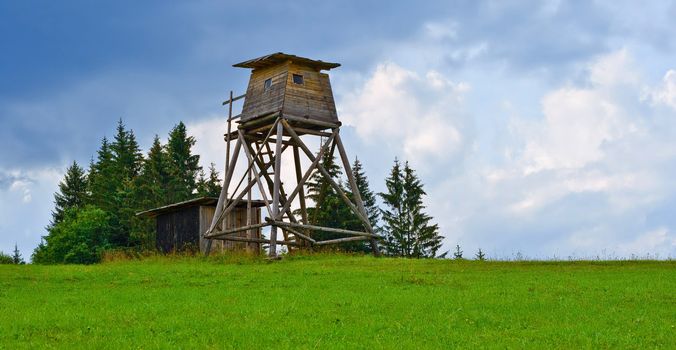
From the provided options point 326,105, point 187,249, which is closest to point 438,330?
point 326,105

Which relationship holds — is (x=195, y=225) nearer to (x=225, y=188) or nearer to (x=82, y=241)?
(x=225, y=188)

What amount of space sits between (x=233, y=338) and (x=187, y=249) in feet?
93.2

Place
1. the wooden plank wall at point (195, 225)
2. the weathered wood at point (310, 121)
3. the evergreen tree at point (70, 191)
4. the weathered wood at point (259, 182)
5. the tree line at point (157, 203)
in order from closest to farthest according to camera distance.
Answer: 1. the weathered wood at point (259, 182)
2. the weathered wood at point (310, 121)
3. the wooden plank wall at point (195, 225)
4. the tree line at point (157, 203)
5. the evergreen tree at point (70, 191)

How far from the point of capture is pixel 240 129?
38.9 metres

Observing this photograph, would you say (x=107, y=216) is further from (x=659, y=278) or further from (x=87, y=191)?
(x=659, y=278)

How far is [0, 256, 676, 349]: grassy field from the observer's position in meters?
14.2

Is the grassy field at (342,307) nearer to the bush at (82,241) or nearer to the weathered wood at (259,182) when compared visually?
the weathered wood at (259,182)

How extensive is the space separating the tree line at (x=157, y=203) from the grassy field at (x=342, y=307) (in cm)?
2469

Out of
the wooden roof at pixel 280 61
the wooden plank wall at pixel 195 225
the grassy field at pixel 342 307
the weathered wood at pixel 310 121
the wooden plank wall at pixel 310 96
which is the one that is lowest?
the grassy field at pixel 342 307

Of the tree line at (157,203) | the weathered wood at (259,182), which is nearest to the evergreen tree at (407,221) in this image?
the tree line at (157,203)

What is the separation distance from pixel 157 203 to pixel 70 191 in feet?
67.7

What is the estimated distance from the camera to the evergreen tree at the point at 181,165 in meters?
67.8

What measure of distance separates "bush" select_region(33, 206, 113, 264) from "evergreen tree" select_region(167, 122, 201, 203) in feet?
25.0

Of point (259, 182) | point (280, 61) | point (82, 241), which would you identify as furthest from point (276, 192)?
point (82, 241)
